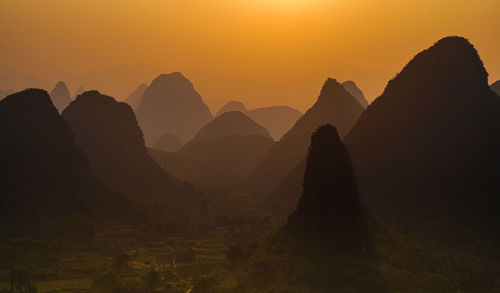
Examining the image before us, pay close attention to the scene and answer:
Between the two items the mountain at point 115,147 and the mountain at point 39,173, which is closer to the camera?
the mountain at point 39,173

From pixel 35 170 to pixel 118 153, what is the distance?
44.6m

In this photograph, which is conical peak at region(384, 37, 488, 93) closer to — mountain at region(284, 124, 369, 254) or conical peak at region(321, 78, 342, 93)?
mountain at region(284, 124, 369, 254)

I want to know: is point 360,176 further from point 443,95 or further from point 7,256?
point 7,256

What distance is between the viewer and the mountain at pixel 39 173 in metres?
84.8

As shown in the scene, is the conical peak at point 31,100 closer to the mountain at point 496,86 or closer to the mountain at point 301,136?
the mountain at point 301,136

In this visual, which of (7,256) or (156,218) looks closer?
(7,256)

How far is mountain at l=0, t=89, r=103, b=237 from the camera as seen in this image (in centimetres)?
8481

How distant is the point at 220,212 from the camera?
125562mm

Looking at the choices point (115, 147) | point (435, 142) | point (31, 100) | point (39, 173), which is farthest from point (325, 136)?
point (115, 147)

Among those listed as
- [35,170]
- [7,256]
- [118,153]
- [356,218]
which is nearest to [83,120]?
[118,153]

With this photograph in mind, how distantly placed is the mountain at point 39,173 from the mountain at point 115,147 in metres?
22.4

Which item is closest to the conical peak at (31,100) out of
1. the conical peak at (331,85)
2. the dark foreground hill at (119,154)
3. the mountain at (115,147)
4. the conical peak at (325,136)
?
the mountain at (115,147)

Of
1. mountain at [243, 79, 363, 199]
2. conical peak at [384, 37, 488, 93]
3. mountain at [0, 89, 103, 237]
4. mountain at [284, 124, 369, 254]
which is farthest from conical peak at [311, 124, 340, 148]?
mountain at [243, 79, 363, 199]

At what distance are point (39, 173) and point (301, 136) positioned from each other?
317ft
